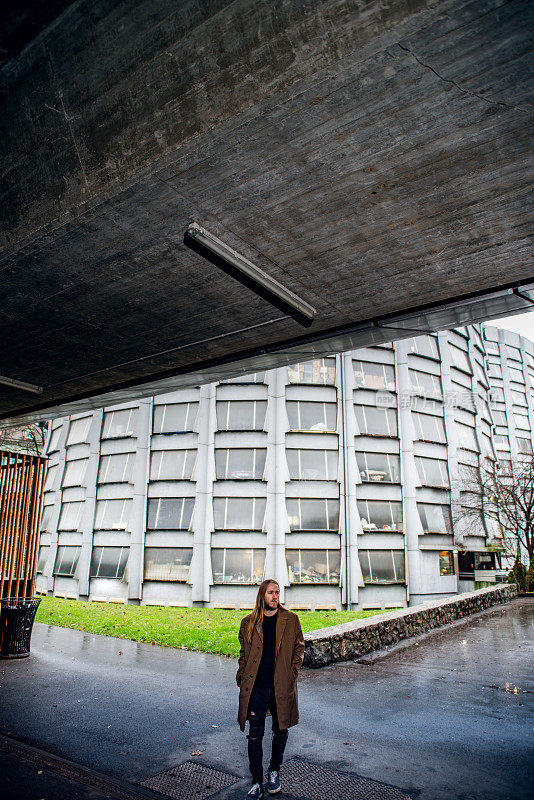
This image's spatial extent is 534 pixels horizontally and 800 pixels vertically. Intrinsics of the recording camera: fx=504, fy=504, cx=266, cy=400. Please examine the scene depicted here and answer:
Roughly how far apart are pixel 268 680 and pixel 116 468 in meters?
24.6

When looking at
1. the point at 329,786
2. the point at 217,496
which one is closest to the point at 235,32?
the point at 329,786

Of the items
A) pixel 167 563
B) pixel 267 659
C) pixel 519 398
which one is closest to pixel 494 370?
pixel 519 398

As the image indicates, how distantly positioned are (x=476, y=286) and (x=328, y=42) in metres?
3.82

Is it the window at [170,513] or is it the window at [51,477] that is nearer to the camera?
the window at [170,513]

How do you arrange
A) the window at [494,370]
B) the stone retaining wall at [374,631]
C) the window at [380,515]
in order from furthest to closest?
the window at [494,370] < the window at [380,515] < the stone retaining wall at [374,631]

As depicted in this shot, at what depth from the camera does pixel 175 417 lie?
89.2ft

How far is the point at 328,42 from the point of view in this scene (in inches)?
141

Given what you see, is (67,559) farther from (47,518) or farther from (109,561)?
(47,518)

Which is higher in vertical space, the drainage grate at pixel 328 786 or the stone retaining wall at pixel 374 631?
the stone retaining wall at pixel 374 631

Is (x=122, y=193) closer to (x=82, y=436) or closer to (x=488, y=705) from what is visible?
(x=488, y=705)

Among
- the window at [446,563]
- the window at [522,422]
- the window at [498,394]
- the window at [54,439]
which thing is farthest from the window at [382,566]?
the window at [522,422]

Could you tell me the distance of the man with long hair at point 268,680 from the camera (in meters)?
4.96

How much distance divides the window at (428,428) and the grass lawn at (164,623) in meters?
11.5

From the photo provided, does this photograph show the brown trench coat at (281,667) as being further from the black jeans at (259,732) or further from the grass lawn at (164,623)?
the grass lawn at (164,623)
